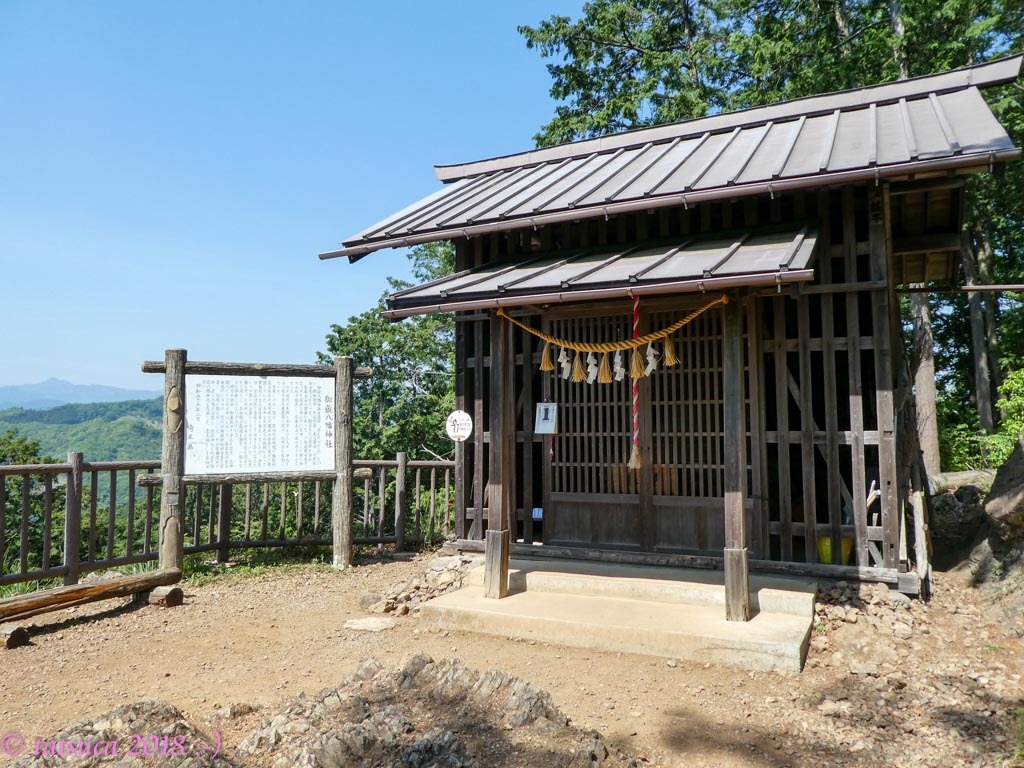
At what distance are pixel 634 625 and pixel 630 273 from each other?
3.04 m

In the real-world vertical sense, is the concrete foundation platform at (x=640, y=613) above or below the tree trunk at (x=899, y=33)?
below

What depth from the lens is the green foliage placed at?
22297 mm

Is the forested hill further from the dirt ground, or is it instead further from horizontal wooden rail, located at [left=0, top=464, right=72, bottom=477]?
the dirt ground

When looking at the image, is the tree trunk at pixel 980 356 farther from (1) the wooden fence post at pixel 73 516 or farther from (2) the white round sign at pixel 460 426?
(1) the wooden fence post at pixel 73 516

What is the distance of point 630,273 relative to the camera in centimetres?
600

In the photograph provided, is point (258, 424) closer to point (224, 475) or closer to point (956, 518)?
point (224, 475)

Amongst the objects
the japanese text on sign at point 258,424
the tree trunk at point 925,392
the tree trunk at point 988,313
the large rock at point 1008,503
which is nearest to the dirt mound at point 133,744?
the japanese text on sign at point 258,424

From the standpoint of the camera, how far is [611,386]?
7602mm

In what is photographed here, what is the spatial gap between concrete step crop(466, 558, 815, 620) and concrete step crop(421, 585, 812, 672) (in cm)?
8

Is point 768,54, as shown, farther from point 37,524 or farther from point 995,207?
point 37,524

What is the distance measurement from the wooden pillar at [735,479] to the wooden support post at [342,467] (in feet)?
17.1

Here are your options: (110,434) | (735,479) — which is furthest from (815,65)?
(110,434)

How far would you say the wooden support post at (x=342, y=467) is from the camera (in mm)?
8984

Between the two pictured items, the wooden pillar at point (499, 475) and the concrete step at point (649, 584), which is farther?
the wooden pillar at point (499, 475)
